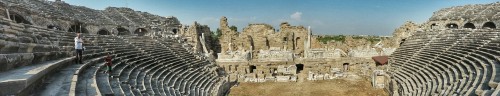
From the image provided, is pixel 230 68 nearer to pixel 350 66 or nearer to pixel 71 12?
pixel 350 66

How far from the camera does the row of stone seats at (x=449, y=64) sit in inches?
406

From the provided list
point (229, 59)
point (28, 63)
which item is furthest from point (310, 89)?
point (28, 63)

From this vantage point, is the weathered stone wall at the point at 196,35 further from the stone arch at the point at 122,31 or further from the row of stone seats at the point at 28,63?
the row of stone seats at the point at 28,63

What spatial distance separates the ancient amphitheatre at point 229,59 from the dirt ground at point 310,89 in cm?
6

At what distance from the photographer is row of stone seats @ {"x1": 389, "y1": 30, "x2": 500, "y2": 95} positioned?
10.3 metres

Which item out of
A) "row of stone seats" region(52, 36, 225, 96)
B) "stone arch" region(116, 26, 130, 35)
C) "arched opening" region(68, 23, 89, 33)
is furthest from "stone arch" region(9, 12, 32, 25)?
"stone arch" region(116, 26, 130, 35)

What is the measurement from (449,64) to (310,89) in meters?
7.36

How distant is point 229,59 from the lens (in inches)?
940

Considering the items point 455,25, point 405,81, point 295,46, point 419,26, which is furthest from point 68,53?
point 455,25

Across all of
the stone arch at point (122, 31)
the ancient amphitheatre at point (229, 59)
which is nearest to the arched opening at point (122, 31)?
the stone arch at point (122, 31)

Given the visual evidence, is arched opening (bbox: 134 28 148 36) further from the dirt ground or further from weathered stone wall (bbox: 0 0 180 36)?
the dirt ground

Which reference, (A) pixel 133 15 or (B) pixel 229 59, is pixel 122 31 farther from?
(B) pixel 229 59

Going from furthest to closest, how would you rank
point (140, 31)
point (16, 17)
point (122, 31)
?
point (140, 31), point (122, 31), point (16, 17)

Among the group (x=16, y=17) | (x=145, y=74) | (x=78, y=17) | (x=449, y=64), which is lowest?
(x=145, y=74)
